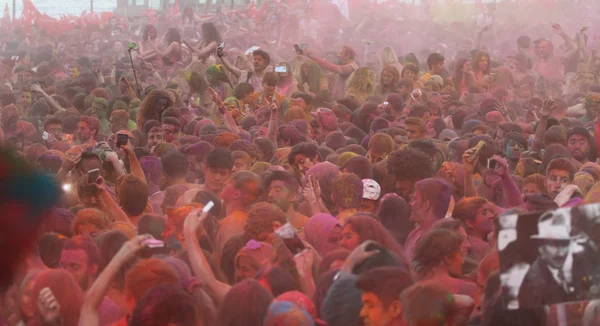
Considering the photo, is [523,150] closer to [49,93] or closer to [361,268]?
[361,268]

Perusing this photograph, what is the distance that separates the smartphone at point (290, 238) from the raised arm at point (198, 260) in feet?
1.13

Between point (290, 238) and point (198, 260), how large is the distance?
0.55 meters

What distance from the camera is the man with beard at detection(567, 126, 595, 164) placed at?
808cm

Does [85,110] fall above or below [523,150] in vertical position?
below

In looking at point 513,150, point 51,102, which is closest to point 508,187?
point 513,150

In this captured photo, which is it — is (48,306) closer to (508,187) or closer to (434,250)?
(434,250)

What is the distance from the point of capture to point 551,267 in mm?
3475

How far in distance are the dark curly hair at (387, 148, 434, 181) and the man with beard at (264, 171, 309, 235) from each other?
25.4 inches

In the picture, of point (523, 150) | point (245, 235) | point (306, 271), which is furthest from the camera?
point (523, 150)

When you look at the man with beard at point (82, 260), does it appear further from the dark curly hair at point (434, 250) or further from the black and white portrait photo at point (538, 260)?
the black and white portrait photo at point (538, 260)

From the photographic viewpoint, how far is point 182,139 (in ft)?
27.6

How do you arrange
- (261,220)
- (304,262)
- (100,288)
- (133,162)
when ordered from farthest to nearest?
1. (133,162)
2. (261,220)
3. (304,262)
4. (100,288)

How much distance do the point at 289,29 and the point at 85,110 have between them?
40.1ft

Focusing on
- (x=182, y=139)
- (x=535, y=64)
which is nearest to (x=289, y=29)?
(x=535, y=64)
